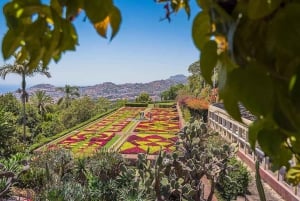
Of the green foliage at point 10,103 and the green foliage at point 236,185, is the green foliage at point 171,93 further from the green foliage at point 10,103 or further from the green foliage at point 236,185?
the green foliage at point 236,185

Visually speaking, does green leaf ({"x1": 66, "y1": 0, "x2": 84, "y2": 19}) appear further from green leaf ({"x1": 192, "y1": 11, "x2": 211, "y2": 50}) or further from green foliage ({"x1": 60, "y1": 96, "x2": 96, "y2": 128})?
green foliage ({"x1": 60, "y1": 96, "x2": 96, "y2": 128})

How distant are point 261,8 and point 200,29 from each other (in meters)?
0.11

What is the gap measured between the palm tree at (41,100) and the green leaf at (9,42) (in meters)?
32.5

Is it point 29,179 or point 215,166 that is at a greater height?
point 215,166

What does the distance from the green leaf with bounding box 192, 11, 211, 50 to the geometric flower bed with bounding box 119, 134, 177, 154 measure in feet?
49.2

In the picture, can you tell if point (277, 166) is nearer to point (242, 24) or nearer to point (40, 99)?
point (242, 24)

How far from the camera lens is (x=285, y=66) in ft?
0.97

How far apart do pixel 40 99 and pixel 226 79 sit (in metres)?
33.1

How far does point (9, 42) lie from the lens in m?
0.43

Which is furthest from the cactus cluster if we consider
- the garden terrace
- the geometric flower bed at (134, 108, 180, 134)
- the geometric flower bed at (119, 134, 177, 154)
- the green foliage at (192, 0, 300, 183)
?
the geometric flower bed at (134, 108, 180, 134)

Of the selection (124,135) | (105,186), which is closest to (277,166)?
(105,186)

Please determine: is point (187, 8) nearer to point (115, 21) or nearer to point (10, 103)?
point (115, 21)

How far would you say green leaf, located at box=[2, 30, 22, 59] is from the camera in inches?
16.6

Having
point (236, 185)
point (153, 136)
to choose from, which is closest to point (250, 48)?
point (236, 185)
